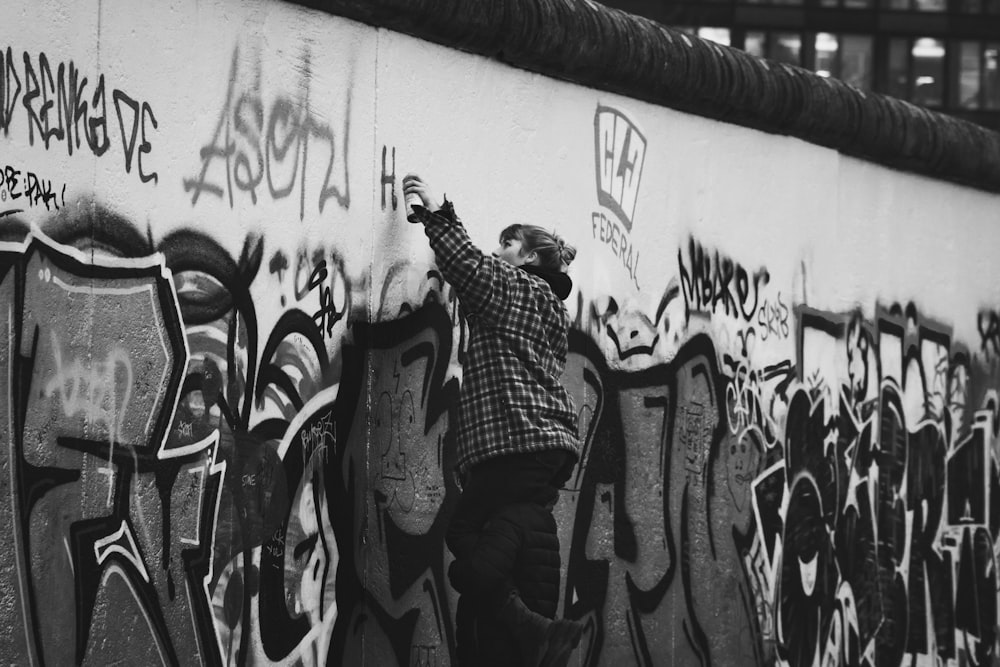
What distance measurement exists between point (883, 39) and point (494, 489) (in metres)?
62.4

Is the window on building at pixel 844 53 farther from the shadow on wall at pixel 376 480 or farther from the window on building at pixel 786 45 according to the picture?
the shadow on wall at pixel 376 480

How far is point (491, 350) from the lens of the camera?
615 cm

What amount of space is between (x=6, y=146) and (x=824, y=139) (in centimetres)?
561

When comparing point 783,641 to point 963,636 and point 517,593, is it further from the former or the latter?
point 517,593

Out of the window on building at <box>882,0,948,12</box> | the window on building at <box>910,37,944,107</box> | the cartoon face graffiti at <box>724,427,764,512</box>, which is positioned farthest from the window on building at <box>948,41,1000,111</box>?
the cartoon face graffiti at <box>724,427,764,512</box>

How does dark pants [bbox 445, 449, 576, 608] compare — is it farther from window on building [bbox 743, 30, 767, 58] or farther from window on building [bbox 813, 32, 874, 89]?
window on building [bbox 813, 32, 874, 89]

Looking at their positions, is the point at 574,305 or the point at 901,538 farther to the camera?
the point at 901,538

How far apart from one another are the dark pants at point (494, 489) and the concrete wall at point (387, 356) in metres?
0.59

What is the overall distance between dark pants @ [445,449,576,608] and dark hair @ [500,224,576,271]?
0.86m

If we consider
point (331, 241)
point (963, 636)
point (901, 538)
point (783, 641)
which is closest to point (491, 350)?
point (331, 241)

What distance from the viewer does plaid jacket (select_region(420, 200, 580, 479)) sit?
19.9 ft

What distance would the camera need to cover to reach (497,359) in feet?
20.1

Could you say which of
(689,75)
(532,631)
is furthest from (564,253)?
(689,75)

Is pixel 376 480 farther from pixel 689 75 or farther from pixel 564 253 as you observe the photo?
pixel 689 75
